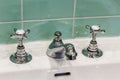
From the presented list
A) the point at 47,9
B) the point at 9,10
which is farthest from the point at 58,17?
the point at 9,10

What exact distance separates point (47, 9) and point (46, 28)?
58 mm

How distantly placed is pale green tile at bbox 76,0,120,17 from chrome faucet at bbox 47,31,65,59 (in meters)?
0.11

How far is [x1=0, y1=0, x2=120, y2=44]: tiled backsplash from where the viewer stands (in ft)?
2.91

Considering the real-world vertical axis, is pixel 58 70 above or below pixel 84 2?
below

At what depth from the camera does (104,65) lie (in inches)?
35.4

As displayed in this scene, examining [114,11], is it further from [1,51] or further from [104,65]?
[1,51]

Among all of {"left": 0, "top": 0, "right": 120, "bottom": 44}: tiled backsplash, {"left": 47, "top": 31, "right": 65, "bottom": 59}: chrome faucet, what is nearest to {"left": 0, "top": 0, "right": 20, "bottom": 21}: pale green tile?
{"left": 0, "top": 0, "right": 120, "bottom": 44}: tiled backsplash

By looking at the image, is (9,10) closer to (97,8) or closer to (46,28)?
(46,28)

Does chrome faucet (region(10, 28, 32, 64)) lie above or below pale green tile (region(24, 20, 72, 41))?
below

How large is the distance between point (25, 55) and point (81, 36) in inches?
7.5

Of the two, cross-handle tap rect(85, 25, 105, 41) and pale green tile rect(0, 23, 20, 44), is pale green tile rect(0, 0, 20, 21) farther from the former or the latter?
cross-handle tap rect(85, 25, 105, 41)

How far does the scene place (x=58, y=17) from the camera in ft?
3.03

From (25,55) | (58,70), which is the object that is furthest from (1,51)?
(58,70)

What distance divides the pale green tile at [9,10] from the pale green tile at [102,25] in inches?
7.2
